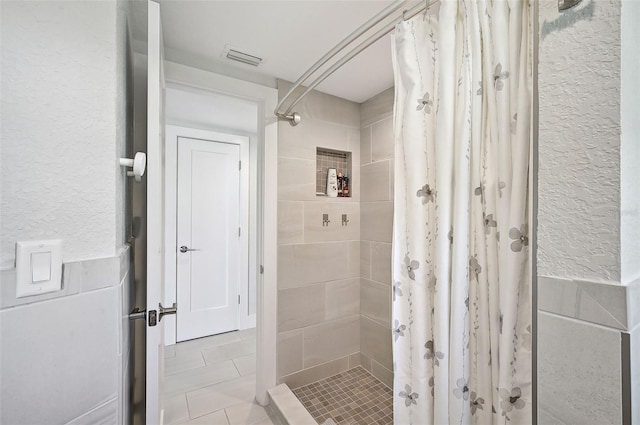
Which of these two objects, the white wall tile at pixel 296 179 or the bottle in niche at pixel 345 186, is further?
the bottle in niche at pixel 345 186

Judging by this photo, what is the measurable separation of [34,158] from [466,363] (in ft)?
3.96

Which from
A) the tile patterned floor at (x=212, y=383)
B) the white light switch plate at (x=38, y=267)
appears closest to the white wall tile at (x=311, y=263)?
the tile patterned floor at (x=212, y=383)

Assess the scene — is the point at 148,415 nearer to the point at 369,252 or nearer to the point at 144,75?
the point at 144,75

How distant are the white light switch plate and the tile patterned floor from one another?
4.94 ft

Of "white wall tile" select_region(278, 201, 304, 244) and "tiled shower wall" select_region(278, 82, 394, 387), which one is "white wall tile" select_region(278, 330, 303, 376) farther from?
"white wall tile" select_region(278, 201, 304, 244)

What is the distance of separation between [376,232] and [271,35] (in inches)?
56.2

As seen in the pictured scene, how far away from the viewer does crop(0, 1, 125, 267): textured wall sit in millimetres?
601

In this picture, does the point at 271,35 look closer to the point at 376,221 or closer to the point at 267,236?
the point at 267,236

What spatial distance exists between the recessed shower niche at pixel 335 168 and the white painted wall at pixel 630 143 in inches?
65.6

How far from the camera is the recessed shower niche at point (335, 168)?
2.12 metres

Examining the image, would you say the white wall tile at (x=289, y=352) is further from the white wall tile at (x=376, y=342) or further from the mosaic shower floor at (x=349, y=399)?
the white wall tile at (x=376, y=342)

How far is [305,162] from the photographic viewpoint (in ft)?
6.37

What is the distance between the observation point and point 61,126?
667mm

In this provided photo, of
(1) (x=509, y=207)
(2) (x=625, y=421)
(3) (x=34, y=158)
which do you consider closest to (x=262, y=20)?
(3) (x=34, y=158)
